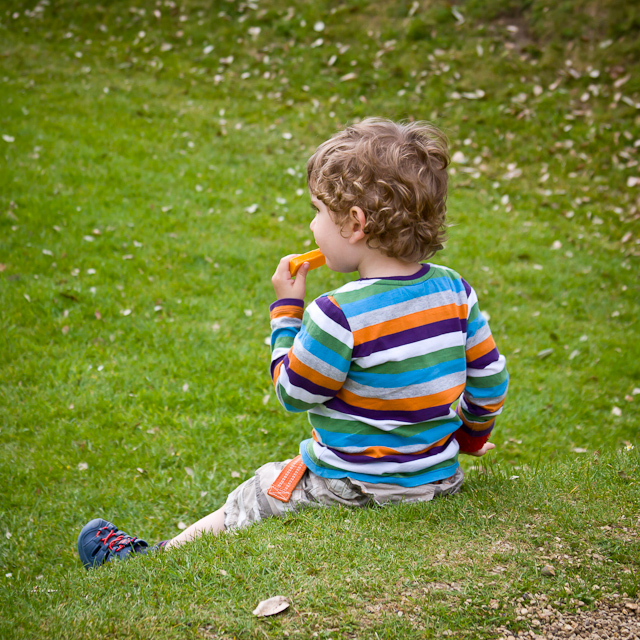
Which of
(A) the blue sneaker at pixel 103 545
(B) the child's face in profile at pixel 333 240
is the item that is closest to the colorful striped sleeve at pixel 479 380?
(B) the child's face in profile at pixel 333 240

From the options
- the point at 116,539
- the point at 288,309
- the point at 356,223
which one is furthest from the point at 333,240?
the point at 116,539

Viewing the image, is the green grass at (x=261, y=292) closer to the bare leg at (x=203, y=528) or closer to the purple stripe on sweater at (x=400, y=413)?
the bare leg at (x=203, y=528)

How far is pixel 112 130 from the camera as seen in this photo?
26.0ft

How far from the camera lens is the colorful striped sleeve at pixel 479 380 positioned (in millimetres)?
2219

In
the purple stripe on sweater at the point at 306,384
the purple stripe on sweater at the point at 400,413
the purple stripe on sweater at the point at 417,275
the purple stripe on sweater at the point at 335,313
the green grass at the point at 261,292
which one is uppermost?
the purple stripe on sweater at the point at 417,275

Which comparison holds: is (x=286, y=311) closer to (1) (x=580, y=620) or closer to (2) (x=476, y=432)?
(2) (x=476, y=432)

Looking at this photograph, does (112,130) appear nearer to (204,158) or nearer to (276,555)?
(204,158)

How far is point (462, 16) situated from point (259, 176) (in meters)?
4.82

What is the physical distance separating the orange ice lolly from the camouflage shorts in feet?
2.67

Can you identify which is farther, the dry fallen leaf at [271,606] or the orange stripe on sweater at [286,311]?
the orange stripe on sweater at [286,311]

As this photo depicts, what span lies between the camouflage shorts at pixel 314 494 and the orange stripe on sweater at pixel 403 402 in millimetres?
326

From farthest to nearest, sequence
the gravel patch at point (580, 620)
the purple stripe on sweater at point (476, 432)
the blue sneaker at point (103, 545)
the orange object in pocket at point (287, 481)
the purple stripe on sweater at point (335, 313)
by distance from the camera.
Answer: the blue sneaker at point (103, 545) < the purple stripe on sweater at point (476, 432) < the orange object in pocket at point (287, 481) < the purple stripe on sweater at point (335, 313) < the gravel patch at point (580, 620)

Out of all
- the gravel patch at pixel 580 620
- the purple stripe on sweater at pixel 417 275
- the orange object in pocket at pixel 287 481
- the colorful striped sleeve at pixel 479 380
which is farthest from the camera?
the orange object in pocket at pixel 287 481

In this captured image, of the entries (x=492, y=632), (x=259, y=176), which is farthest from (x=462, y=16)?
(x=492, y=632)
